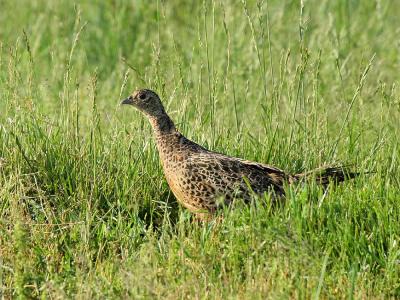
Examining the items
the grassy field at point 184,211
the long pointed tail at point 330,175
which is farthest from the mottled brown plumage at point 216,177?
the grassy field at point 184,211

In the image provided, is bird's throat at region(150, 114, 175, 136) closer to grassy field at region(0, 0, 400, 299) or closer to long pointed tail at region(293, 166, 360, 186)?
grassy field at region(0, 0, 400, 299)

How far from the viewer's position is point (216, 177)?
6.79m

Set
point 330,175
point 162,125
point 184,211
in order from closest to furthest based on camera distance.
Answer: point 330,175
point 184,211
point 162,125

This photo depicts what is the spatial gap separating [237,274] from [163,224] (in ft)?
2.35

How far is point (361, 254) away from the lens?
228 inches

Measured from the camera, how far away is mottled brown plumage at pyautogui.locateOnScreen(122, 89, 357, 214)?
6.74m

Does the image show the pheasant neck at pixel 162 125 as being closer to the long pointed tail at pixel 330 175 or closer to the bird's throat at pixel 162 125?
the bird's throat at pixel 162 125

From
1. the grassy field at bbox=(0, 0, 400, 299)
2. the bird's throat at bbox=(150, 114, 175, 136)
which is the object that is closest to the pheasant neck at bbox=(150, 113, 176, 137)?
the bird's throat at bbox=(150, 114, 175, 136)

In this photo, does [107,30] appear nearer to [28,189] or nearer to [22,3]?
[22,3]

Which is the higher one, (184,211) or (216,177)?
(216,177)

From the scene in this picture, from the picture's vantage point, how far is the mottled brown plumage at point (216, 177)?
674cm

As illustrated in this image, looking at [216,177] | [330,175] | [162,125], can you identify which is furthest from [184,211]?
[330,175]

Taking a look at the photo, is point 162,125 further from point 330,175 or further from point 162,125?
point 330,175

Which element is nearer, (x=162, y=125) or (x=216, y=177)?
(x=216, y=177)
